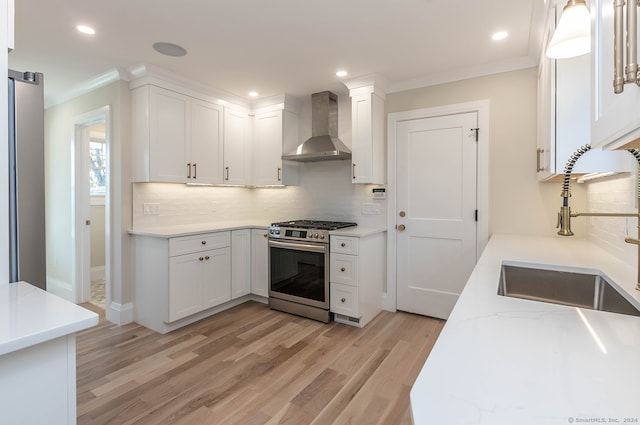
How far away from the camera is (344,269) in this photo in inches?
122

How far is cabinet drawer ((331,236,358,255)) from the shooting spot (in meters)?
3.06

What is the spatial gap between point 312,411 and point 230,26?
2564 mm

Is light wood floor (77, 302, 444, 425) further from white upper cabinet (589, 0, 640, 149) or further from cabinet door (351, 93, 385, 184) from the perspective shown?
white upper cabinet (589, 0, 640, 149)

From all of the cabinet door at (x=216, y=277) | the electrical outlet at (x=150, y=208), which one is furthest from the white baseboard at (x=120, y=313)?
the electrical outlet at (x=150, y=208)

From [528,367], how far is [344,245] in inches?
95.5

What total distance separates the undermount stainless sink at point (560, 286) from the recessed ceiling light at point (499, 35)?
5.82ft

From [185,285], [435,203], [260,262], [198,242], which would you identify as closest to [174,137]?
[198,242]

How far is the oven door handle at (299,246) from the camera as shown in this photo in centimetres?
319

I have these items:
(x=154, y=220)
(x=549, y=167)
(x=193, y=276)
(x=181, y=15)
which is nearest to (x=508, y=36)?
(x=549, y=167)

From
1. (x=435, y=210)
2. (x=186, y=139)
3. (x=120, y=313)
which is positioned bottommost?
(x=120, y=313)

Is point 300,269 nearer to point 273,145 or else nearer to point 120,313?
point 273,145

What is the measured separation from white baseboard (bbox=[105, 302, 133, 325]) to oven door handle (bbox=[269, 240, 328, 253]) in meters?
1.49

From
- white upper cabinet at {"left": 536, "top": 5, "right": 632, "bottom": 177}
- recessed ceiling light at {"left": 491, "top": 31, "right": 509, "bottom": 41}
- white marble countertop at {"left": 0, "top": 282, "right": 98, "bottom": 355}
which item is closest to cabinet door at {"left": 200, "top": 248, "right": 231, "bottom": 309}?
white marble countertop at {"left": 0, "top": 282, "right": 98, "bottom": 355}

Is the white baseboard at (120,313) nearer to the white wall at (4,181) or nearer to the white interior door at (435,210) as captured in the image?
the white wall at (4,181)
